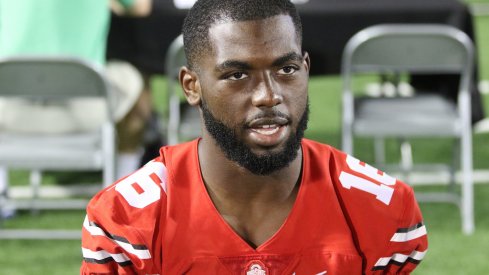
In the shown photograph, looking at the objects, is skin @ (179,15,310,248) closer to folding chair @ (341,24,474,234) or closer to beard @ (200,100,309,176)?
beard @ (200,100,309,176)

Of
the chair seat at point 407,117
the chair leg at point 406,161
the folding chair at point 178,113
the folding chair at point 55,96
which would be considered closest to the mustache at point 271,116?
the folding chair at point 55,96

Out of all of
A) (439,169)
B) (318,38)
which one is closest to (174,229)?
(318,38)

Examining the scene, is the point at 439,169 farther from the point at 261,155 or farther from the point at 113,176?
the point at 261,155

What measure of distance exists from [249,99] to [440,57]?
128 inches

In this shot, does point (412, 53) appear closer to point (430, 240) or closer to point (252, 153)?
point (430, 240)

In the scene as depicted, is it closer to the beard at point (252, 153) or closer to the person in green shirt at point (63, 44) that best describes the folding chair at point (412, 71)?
the person in green shirt at point (63, 44)

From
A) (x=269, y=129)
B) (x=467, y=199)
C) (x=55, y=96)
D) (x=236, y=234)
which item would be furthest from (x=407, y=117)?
(x=269, y=129)

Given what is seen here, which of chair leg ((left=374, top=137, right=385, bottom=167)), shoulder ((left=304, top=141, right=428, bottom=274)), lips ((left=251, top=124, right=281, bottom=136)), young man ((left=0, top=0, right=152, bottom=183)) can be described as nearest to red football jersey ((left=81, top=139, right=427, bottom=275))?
shoulder ((left=304, top=141, right=428, bottom=274))

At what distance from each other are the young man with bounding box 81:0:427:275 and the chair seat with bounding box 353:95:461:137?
286cm

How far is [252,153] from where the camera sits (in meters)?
2.19

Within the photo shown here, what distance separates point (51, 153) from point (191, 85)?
2665 mm

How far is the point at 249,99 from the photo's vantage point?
2.14 meters

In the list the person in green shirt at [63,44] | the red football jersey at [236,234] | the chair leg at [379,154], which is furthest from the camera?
the chair leg at [379,154]

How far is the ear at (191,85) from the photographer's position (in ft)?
7.57
